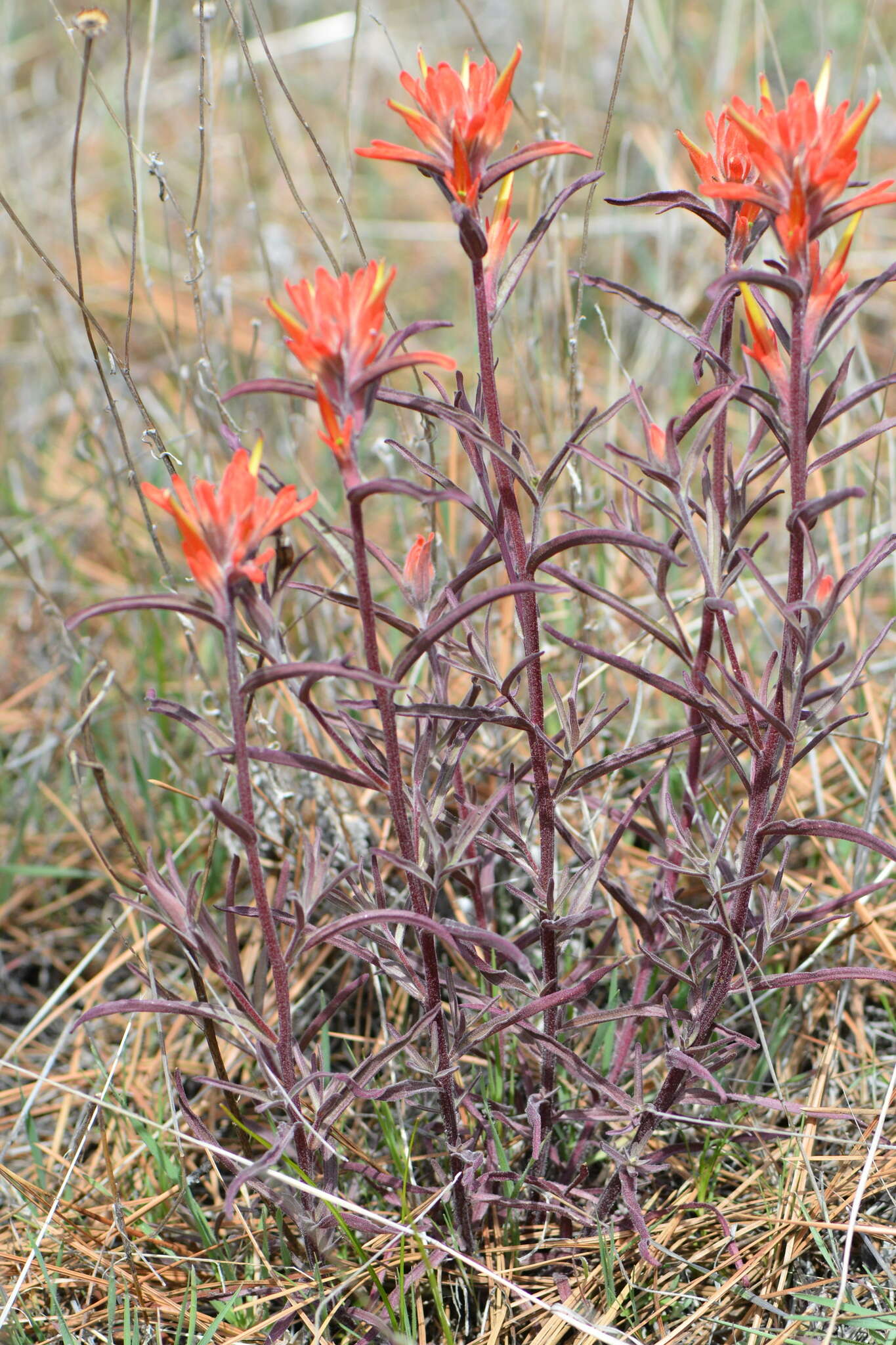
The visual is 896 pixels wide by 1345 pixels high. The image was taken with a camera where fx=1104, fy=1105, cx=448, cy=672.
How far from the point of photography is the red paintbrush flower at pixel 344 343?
1224 mm

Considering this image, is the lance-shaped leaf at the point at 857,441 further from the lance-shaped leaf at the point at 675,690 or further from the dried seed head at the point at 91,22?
the dried seed head at the point at 91,22

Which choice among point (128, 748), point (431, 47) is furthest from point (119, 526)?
point (431, 47)

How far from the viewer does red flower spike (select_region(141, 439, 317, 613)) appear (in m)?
1.26

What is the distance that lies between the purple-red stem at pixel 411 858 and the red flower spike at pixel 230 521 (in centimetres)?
10

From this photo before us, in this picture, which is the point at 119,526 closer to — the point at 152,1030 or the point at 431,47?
the point at 152,1030

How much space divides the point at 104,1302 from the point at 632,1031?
0.98m

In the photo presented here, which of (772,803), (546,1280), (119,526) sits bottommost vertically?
(546,1280)

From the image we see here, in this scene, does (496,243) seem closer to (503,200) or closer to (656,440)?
(503,200)

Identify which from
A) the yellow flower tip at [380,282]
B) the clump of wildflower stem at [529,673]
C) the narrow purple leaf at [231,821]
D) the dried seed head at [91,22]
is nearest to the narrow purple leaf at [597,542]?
the clump of wildflower stem at [529,673]

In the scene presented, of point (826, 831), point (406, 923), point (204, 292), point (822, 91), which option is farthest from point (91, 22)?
point (826, 831)

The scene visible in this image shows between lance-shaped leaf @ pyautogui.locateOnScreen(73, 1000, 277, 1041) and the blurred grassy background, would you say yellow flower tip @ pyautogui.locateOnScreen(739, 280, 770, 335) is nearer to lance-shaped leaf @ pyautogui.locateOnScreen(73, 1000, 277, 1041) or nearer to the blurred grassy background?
the blurred grassy background

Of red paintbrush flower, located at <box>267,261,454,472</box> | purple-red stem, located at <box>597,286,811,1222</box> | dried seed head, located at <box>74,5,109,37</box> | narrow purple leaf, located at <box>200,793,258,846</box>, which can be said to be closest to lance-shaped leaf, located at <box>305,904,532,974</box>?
narrow purple leaf, located at <box>200,793,258,846</box>

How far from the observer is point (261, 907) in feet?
4.75

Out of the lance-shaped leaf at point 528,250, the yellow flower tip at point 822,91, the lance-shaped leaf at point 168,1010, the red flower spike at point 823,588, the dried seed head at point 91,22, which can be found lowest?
the lance-shaped leaf at point 168,1010
